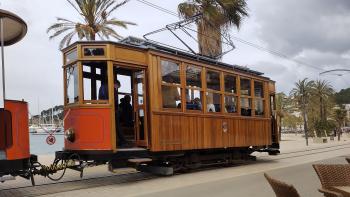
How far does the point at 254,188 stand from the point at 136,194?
8.95 ft

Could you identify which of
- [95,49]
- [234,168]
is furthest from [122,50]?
[234,168]

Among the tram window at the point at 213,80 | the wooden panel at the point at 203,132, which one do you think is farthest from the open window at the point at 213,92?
the wooden panel at the point at 203,132

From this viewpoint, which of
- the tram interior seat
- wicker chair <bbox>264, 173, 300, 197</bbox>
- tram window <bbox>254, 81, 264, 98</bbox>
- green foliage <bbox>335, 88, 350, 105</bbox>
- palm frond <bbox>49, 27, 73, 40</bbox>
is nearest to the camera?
wicker chair <bbox>264, 173, 300, 197</bbox>

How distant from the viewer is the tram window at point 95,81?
1223 cm

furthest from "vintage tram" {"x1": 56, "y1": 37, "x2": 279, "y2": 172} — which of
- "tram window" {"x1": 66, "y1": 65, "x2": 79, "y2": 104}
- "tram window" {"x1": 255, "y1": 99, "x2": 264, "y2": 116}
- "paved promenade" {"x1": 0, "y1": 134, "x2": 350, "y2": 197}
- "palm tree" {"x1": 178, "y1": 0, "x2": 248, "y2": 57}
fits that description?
"palm tree" {"x1": 178, "y1": 0, "x2": 248, "y2": 57}

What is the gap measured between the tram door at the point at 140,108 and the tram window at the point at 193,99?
58.5 inches

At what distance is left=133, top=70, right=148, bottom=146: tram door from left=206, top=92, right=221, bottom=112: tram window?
98.1 inches

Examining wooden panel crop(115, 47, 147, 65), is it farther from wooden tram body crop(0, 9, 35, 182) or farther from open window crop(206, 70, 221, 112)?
wooden tram body crop(0, 9, 35, 182)

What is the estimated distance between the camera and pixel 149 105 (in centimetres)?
1283

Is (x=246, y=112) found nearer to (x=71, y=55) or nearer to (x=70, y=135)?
(x=71, y=55)

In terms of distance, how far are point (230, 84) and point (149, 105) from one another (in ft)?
13.8

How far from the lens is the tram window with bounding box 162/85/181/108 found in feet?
43.5

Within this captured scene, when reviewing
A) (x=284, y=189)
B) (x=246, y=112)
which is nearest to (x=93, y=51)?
(x=246, y=112)

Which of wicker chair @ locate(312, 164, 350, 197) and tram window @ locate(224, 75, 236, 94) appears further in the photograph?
tram window @ locate(224, 75, 236, 94)
